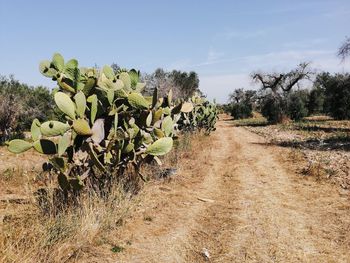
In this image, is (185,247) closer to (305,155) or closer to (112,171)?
(112,171)

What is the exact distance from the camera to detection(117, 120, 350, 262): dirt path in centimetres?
441

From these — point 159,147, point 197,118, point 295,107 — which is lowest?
point 159,147

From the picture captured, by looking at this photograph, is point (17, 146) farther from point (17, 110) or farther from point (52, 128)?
point (17, 110)

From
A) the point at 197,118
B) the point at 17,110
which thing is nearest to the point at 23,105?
the point at 17,110

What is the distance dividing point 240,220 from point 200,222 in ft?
1.89

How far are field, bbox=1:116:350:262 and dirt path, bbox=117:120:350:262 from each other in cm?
1

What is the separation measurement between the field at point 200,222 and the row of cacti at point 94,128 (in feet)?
1.69

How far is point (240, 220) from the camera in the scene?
18.2 feet

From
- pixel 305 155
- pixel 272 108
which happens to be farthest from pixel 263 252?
pixel 272 108

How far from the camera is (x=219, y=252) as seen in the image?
447cm

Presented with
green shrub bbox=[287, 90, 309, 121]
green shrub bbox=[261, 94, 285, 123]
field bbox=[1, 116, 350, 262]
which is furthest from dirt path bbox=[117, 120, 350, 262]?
green shrub bbox=[287, 90, 309, 121]

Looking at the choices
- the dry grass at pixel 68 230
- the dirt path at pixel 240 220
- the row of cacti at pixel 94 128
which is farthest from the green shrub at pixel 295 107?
the dry grass at pixel 68 230

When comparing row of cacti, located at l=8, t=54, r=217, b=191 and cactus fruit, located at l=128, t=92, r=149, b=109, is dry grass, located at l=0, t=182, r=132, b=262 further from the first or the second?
cactus fruit, located at l=128, t=92, r=149, b=109

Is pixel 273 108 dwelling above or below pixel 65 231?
above
